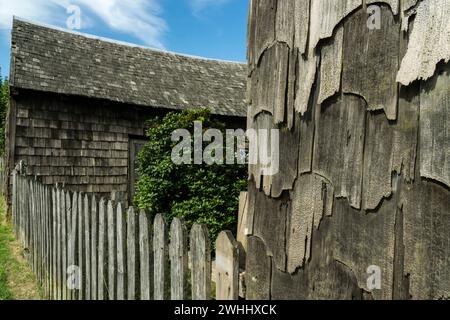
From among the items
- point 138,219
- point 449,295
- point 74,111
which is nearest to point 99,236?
point 138,219

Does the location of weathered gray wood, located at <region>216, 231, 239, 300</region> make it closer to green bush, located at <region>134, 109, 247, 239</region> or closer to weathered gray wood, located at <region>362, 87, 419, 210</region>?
weathered gray wood, located at <region>362, 87, 419, 210</region>

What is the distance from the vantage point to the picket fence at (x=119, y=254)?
179 centimetres

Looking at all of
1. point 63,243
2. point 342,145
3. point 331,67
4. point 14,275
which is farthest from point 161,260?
point 14,275

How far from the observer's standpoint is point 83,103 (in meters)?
10.1

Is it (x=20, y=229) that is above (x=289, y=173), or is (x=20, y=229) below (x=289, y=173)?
below

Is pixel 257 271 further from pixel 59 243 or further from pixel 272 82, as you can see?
pixel 59 243

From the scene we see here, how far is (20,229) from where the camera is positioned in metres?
6.86

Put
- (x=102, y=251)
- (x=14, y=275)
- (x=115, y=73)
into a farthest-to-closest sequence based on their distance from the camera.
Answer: (x=115, y=73) → (x=14, y=275) → (x=102, y=251)

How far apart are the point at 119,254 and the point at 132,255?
10.0 inches

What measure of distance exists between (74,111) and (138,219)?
27.9 ft

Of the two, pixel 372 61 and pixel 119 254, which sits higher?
pixel 372 61

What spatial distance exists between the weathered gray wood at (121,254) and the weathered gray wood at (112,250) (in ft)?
0.26

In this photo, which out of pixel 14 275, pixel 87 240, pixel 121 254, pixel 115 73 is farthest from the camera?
pixel 115 73
